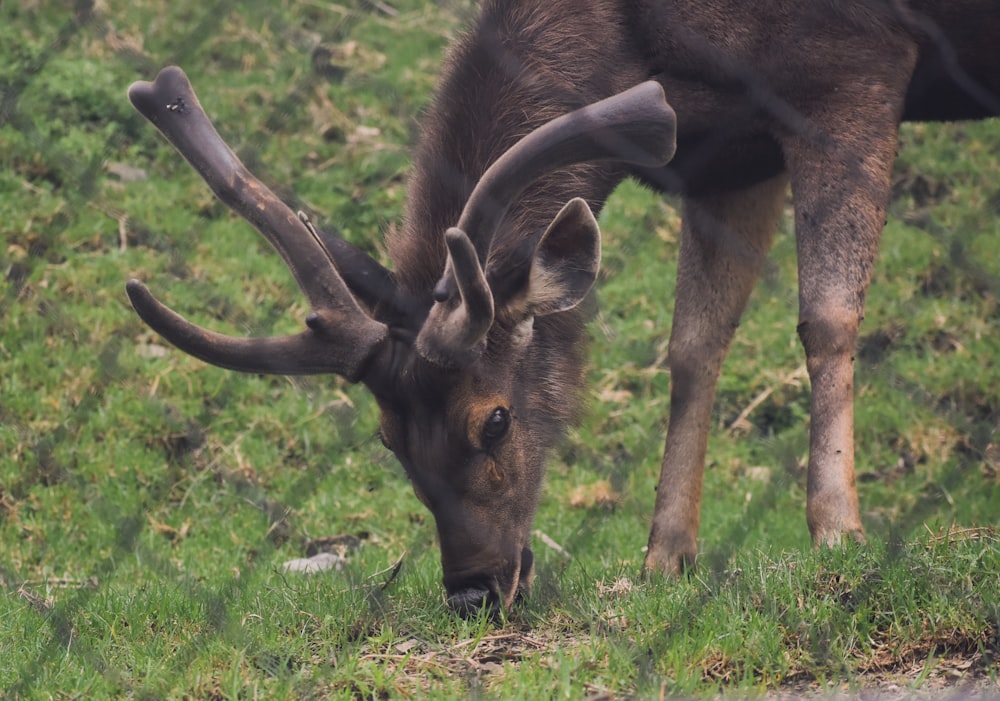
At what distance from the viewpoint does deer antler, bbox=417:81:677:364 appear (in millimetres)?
3596

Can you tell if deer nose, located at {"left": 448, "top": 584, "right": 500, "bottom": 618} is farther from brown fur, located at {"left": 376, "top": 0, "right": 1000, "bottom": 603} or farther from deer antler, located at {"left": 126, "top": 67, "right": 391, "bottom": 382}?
deer antler, located at {"left": 126, "top": 67, "right": 391, "bottom": 382}

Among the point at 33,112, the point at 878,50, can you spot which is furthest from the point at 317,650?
the point at 33,112

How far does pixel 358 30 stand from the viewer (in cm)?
891

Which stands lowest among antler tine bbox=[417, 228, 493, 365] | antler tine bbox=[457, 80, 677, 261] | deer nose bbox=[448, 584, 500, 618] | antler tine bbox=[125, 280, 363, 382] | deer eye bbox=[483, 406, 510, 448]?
deer nose bbox=[448, 584, 500, 618]

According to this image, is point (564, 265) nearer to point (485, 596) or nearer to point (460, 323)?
point (460, 323)

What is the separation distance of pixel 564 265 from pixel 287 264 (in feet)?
2.59

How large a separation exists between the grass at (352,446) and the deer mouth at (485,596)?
0.07 metres

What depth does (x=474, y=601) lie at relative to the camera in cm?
370

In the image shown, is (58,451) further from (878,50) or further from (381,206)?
(878,50)

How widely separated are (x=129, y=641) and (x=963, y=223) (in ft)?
18.3

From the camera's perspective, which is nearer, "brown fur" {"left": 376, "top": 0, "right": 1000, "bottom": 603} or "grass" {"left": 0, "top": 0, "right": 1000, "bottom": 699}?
"grass" {"left": 0, "top": 0, "right": 1000, "bottom": 699}

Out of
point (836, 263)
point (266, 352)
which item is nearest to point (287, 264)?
point (266, 352)

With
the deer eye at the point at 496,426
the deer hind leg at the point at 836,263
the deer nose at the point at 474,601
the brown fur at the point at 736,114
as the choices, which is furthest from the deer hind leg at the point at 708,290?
the deer nose at the point at 474,601

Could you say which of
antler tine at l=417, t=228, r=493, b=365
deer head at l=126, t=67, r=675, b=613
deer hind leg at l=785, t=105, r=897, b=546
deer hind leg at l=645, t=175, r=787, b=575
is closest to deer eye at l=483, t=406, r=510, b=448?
deer head at l=126, t=67, r=675, b=613
